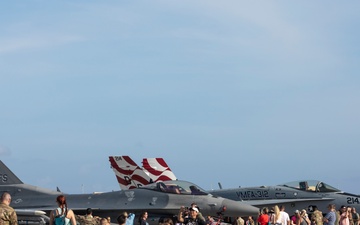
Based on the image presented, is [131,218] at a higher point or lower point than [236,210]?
lower

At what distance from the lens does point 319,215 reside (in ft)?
68.6

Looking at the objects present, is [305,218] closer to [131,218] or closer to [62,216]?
[131,218]

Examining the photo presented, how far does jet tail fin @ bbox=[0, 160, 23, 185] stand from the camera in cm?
2759

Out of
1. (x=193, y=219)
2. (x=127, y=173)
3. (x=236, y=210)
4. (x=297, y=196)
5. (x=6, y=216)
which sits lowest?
(x=6, y=216)

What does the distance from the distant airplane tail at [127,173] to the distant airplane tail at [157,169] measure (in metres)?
1.12

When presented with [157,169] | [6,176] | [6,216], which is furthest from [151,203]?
[157,169]

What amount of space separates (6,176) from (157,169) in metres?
15.2

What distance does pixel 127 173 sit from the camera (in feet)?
133

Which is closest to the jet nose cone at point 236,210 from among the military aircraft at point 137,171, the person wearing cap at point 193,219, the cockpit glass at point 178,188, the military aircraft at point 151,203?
the military aircraft at point 151,203

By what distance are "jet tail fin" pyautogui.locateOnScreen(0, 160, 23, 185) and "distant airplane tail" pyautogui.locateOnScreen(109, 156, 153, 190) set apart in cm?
1245

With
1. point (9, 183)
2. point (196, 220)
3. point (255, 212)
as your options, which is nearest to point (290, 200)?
point (255, 212)

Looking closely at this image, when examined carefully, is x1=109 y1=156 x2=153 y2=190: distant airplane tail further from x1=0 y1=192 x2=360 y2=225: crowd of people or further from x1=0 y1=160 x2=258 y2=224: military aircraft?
x1=0 y1=160 x2=258 y2=224: military aircraft

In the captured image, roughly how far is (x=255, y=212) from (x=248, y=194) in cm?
752

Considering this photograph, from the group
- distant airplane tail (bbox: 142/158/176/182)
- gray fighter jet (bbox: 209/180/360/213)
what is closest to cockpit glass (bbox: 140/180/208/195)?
gray fighter jet (bbox: 209/180/360/213)
